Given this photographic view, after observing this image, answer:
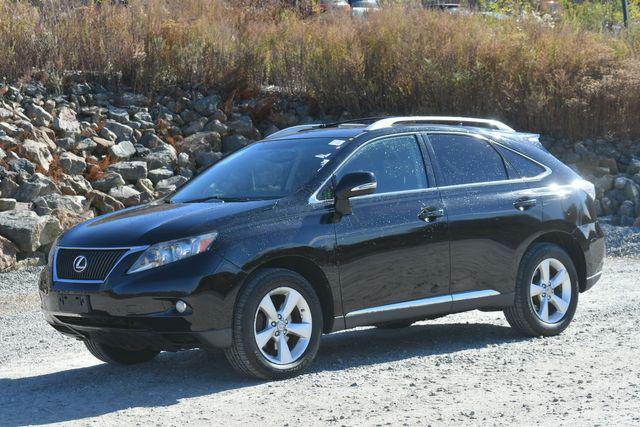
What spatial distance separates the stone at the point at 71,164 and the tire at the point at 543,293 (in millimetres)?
8543

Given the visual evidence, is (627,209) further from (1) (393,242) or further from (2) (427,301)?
(1) (393,242)

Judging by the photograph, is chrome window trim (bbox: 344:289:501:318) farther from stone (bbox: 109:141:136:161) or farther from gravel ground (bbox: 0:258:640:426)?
stone (bbox: 109:141:136:161)

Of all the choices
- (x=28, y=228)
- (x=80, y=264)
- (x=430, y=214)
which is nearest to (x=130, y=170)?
(x=28, y=228)

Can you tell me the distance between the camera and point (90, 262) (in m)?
7.60

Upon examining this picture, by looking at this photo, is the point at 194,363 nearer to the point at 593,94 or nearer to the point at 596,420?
the point at 596,420

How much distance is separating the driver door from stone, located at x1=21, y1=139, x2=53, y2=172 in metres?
8.39

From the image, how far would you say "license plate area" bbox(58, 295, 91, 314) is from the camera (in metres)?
7.50

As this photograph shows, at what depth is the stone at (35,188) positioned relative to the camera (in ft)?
49.4

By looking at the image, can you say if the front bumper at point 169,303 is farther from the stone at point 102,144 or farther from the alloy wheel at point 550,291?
the stone at point 102,144

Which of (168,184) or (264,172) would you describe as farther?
(168,184)

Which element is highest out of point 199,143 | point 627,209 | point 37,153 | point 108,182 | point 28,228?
point 37,153

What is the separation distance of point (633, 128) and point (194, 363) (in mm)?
13402

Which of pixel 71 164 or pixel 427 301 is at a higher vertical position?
pixel 427 301

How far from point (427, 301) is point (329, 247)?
1031 millimetres
